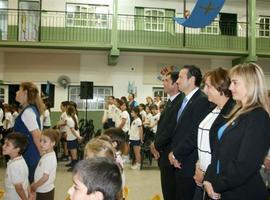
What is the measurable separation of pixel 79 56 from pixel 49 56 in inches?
47.7

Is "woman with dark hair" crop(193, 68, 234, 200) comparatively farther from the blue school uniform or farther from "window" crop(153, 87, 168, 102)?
"window" crop(153, 87, 168, 102)

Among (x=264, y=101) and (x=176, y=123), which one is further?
(x=176, y=123)

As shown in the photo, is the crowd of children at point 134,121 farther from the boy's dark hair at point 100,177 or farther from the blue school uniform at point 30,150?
the boy's dark hair at point 100,177

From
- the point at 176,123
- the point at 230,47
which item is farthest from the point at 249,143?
the point at 230,47

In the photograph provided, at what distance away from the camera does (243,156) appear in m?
2.36

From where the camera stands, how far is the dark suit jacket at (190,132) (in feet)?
11.6

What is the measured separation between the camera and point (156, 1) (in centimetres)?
1554

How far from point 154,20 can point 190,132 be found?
12.4 m

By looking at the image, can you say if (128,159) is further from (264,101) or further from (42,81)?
(264,101)

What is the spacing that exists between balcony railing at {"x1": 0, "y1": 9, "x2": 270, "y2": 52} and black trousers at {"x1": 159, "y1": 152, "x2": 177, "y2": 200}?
32.9ft

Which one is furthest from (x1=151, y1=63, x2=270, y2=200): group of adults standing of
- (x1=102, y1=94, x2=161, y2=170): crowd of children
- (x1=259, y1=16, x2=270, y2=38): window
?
(x1=259, y1=16, x2=270, y2=38): window

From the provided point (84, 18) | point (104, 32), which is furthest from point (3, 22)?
point (104, 32)

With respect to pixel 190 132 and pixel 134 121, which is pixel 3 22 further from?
pixel 190 132

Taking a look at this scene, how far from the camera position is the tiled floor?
6.21 metres
